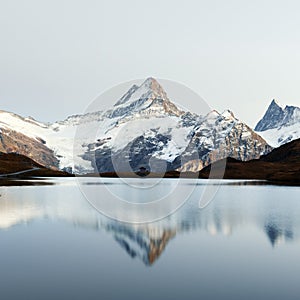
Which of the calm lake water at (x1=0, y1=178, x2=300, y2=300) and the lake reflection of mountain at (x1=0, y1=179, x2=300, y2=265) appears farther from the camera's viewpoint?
the lake reflection of mountain at (x1=0, y1=179, x2=300, y2=265)

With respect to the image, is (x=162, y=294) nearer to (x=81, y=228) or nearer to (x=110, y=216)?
(x=81, y=228)

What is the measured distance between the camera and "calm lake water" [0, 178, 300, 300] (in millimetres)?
23625

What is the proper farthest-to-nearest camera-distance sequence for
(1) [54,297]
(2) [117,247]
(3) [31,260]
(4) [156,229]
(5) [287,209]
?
(5) [287,209]
(4) [156,229]
(2) [117,247]
(3) [31,260]
(1) [54,297]

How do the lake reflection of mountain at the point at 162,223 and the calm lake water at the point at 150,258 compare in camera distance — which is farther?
the lake reflection of mountain at the point at 162,223

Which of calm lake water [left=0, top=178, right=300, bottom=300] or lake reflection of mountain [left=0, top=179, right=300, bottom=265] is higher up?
lake reflection of mountain [left=0, top=179, right=300, bottom=265]

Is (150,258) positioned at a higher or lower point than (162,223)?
lower

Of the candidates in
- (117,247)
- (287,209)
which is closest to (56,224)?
(117,247)

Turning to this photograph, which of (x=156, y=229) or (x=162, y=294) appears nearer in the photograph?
(x=162, y=294)

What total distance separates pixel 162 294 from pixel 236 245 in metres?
15.9

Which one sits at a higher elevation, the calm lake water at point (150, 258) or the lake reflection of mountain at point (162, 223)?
the lake reflection of mountain at point (162, 223)

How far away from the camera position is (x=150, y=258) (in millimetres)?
32125

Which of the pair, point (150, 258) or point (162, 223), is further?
point (162, 223)

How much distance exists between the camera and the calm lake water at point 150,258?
77.5 feet

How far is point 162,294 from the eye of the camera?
75.1ft
